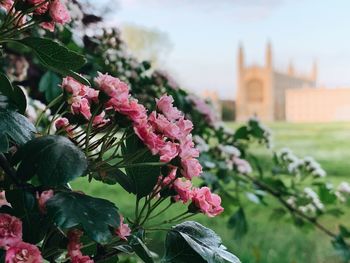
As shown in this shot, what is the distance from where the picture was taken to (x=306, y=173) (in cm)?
191

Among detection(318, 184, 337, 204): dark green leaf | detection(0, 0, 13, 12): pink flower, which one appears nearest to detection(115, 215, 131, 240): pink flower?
detection(0, 0, 13, 12): pink flower

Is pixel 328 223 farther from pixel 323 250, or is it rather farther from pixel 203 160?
pixel 203 160

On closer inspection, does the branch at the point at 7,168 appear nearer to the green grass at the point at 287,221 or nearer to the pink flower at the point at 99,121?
the pink flower at the point at 99,121

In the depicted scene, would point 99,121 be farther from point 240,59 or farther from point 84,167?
point 240,59

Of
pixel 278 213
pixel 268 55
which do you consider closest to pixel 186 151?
pixel 278 213

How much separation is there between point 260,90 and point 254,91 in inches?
1.5

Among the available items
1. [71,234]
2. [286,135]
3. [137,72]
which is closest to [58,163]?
[71,234]

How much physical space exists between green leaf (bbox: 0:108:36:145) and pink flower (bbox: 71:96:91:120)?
41mm

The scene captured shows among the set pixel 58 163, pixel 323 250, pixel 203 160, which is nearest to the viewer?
pixel 58 163

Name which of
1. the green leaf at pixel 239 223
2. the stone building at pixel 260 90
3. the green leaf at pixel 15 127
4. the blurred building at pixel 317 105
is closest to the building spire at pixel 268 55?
the stone building at pixel 260 90

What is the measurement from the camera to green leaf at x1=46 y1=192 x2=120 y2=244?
354 mm

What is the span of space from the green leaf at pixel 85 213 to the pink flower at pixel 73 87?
91 mm

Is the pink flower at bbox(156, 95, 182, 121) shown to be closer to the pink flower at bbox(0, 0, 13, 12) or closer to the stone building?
the pink flower at bbox(0, 0, 13, 12)

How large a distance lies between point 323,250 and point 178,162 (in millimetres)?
Answer: 2603
